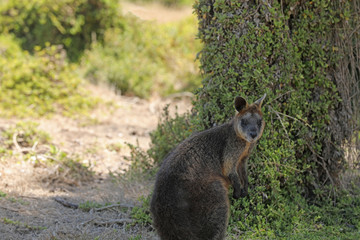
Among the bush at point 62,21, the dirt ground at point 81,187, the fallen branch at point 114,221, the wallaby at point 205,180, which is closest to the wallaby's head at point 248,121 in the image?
the wallaby at point 205,180

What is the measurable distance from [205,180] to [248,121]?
2.64 ft

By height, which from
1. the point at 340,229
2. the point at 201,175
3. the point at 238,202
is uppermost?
the point at 201,175

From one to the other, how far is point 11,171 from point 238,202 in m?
3.96

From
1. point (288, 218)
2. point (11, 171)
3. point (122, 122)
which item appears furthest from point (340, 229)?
point (122, 122)

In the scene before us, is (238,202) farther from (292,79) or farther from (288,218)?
(292,79)

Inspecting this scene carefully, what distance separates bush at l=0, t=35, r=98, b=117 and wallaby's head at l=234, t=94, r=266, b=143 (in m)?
6.58

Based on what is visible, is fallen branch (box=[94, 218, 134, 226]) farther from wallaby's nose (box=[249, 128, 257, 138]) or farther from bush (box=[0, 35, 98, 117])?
bush (box=[0, 35, 98, 117])

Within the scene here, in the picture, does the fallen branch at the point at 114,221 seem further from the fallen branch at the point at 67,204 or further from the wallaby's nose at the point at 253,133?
the wallaby's nose at the point at 253,133

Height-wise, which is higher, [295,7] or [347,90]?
[295,7]

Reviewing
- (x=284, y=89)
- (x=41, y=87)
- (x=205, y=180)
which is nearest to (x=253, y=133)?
(x=205, y=180)

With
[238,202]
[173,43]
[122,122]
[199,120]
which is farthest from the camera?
[173,43]

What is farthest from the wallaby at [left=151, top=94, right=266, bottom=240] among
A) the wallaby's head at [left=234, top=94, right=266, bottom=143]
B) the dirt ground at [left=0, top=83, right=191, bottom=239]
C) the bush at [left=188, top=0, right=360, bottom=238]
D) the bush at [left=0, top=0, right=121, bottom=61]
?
the bush at [left=0, top=0, right=121, bottom=61]

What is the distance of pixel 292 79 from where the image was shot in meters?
6.14

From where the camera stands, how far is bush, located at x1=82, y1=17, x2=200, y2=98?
41.8ft
